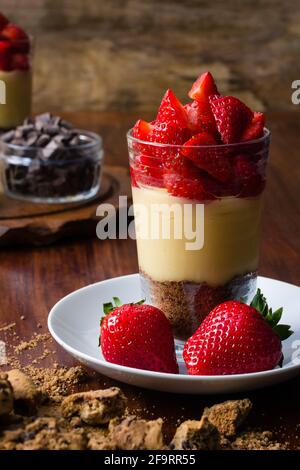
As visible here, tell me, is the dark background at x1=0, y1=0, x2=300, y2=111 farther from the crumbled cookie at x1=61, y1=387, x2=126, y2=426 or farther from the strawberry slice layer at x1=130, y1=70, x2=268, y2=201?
the crumbled cookie at x1=61, y1=387, x2=126, y2=426

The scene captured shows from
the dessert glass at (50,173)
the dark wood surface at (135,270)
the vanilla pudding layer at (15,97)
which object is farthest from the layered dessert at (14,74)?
the dessert glass at (50,173)

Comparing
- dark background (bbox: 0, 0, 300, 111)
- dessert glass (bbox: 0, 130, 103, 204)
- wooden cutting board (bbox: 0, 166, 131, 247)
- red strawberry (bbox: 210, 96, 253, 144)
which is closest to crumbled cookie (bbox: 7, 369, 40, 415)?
red strawberry (bbox: 210, 96, 253, 144)

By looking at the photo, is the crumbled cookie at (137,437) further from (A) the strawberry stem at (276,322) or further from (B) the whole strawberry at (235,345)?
(A) the strawberry stem at (276,322)

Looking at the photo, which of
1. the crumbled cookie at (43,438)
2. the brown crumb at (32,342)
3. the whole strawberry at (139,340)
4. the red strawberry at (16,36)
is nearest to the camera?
the crumbled cookie at (43,438)

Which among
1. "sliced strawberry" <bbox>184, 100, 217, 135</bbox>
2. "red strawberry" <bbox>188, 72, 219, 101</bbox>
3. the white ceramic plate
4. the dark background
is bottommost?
the dark background

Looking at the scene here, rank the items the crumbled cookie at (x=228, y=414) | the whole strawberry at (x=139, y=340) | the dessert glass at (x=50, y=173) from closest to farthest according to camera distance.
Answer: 1. the crumbled cookie at (x=228, y=414)
2. the whole strawberry at (x=139, y=340)
3. the dessert glass at (x=50, y=173)

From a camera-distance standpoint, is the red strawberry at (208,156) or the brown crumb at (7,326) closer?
the red strawberry at (208,156)

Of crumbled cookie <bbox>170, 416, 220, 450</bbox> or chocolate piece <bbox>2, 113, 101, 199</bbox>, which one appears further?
chocolate piece <bbox>2, 113, 101, 199</bbox>
